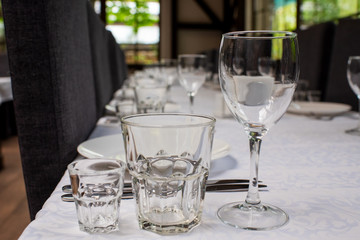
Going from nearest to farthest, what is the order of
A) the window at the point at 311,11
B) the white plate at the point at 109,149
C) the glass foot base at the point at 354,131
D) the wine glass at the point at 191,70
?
1. the white plate at the point at 109,149
2. the glass foot base at the point at 354,131
3. the wine glass at the point at 191,70
4. the window at the point at 311,11

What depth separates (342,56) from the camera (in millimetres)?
1896

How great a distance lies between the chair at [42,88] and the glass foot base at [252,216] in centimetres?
38

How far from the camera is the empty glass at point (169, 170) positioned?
0.38 metres

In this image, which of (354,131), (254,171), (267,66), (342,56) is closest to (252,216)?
(254,171)

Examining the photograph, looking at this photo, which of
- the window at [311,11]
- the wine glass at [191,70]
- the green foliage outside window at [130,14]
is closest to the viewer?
the wine glass at [191,70]

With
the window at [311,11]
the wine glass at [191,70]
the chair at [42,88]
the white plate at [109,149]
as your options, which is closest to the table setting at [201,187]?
the white plate at [109,149]

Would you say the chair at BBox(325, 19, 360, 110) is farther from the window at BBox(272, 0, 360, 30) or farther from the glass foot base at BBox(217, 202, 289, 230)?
the window at BBox(272, 0, 360, 30)

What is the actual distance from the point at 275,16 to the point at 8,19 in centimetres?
623

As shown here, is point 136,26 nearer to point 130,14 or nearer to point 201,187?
point 130,14

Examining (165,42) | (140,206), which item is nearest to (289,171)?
(140,206)

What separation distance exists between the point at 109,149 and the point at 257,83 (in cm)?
32

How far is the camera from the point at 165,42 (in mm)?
8281

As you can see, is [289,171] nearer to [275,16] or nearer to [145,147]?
[145,147]

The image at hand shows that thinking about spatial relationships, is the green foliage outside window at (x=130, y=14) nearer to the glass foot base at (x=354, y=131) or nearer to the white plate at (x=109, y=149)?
the glass foot base at (x=354, y=131)
